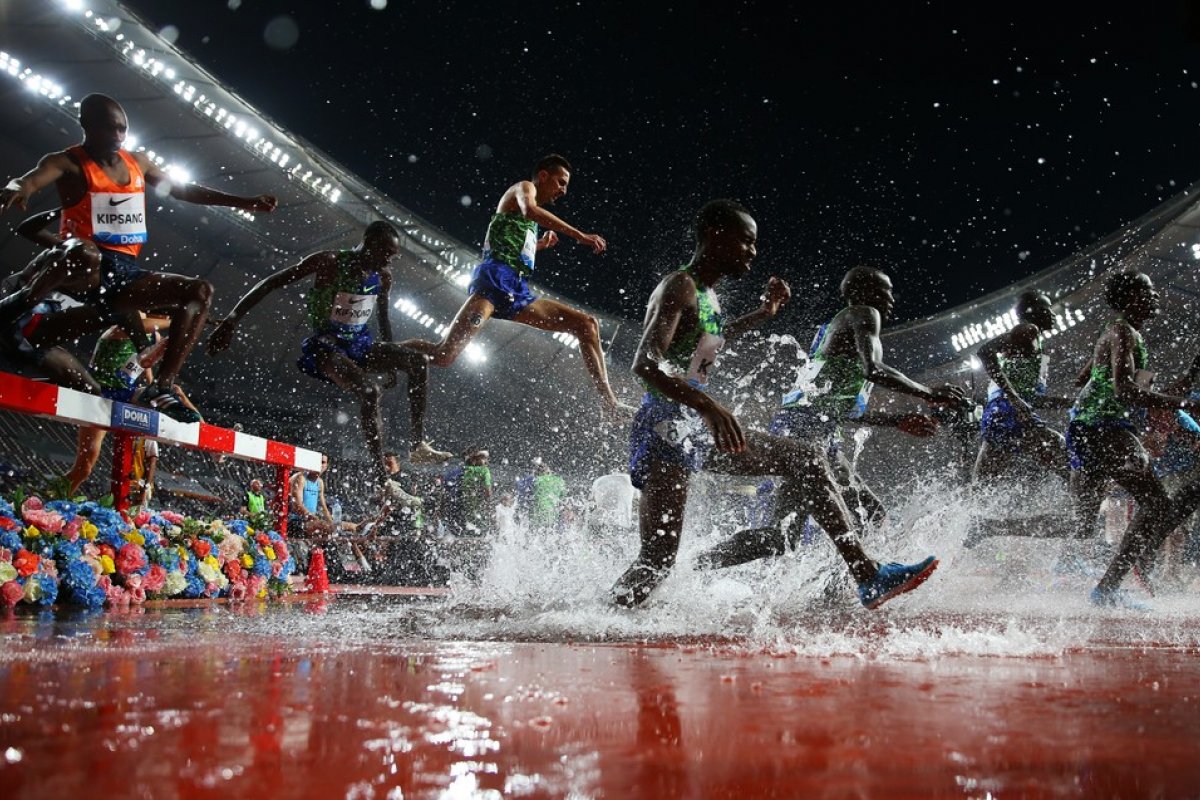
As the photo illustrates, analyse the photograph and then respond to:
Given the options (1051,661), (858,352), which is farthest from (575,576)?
(1051,661)

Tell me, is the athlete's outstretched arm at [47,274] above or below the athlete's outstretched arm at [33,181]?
below

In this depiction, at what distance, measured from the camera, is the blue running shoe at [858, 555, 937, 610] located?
3086mm

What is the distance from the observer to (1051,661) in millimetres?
2279

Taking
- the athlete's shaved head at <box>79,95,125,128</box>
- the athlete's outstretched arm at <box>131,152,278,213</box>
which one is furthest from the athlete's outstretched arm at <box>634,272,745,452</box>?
the athlete's shaved head at <box>79,95,125,128</box>

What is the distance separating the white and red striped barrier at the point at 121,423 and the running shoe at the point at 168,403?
321 mm

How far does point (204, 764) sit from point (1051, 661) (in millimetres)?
2059

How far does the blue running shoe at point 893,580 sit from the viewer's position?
309 cm

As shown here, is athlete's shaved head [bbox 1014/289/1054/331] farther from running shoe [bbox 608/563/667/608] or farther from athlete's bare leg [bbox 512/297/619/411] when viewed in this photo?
running shoe [bbox 608/563/667/608]

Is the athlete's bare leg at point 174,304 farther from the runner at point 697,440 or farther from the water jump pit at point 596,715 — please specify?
the runner at point 697,440

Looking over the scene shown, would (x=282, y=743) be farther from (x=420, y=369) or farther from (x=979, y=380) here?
(x=979, y=380)

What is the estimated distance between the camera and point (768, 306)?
4254 millimetres

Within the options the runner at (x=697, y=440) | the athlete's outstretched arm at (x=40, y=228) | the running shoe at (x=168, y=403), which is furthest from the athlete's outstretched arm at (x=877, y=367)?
the athlete's outstretched arm at (x=40, y=228)

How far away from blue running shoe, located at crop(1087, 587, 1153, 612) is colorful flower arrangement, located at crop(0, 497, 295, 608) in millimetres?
5534

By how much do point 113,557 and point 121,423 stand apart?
80cm
